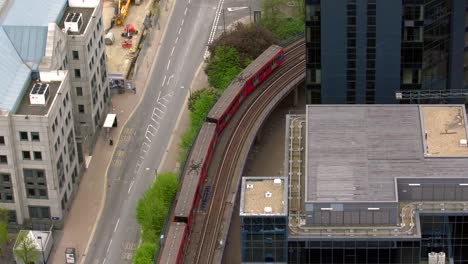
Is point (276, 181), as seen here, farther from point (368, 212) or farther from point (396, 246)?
point (396, 246)

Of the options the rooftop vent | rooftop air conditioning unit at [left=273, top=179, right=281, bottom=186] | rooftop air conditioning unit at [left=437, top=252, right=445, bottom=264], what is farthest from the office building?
the rooftop vent

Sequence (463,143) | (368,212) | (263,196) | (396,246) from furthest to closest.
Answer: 1. (463,143)
2. (263,196)
3. (368,212)
4. (396,246)

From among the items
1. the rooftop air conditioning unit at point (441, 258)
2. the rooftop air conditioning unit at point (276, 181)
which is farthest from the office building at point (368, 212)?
the rooftop air conditioning unit at point (276, 181)

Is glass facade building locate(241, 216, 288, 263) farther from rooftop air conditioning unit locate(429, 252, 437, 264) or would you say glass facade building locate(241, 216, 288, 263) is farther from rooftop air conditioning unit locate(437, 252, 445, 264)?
rooftop air conditioning unit locate(437, 252, 445, 264)

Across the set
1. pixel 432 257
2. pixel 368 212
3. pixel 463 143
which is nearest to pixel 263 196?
pixel 368 212

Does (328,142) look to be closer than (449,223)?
No

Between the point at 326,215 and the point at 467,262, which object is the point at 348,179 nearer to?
the point at 326,215

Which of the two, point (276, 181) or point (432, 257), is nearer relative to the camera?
point (432, 257)

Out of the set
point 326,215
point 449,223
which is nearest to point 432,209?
point 449,223

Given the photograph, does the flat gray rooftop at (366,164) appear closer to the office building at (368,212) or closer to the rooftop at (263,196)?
the office building at (368,212)
